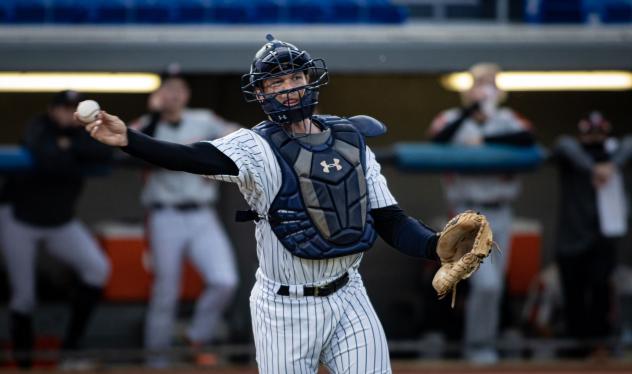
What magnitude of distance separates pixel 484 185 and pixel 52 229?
235cm

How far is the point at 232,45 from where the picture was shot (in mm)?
7023

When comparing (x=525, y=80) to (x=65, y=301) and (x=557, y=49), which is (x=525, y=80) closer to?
(x=557, y=49)

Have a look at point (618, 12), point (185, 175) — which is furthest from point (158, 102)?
point (618, 12)

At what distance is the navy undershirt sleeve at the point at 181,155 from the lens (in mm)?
3521

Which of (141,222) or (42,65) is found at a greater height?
(42,65)

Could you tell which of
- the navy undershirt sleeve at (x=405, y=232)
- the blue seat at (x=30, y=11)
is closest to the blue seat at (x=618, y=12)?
the blue seat at (x=30, y=11)

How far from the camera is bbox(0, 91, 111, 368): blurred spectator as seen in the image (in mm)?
6652

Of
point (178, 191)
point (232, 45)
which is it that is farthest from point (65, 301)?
point (232, 45)

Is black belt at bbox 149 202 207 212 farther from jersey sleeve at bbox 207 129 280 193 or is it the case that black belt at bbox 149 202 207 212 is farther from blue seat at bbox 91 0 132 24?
jersey sleeve at bbox 207 129 280 193

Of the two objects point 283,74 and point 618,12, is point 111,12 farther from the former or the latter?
point 283,74

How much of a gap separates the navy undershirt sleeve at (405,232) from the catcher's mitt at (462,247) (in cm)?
6

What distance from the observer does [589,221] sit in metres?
6.97

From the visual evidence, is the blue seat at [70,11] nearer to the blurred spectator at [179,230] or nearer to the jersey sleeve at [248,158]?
the blurred spectator at [179,230]

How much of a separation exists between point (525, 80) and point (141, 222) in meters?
2.50
